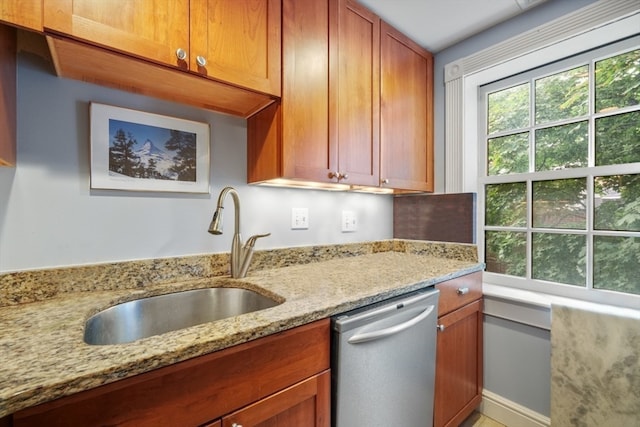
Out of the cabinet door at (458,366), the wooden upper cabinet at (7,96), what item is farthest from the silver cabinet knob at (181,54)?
the cabinet door at (458,366)

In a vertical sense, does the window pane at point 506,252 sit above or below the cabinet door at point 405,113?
below

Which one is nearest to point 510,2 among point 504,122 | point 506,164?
point 504,122

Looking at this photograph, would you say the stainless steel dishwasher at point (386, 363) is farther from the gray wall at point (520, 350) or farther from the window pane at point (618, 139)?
the window pane at point (618, 139)

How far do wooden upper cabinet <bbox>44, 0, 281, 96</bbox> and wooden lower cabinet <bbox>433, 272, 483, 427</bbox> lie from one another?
4.06 ft

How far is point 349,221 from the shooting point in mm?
1805

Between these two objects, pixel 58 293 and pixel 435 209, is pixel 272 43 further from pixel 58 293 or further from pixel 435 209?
pixel 435 209

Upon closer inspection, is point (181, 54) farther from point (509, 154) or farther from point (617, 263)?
point (617, 263)

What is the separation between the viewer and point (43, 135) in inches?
36.9

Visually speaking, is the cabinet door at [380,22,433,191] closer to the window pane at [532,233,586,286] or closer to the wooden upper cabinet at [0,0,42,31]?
the window pane at [532,233,586,286]

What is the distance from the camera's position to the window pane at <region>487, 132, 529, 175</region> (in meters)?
1.73

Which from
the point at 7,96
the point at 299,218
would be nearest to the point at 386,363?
the point at 299,218

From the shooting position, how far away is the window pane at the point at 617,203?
4.45ft

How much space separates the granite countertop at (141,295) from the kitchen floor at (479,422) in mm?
875

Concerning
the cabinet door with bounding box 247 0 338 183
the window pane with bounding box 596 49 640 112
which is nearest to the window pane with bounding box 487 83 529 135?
the window pane with bounding box 596 49 640 112
